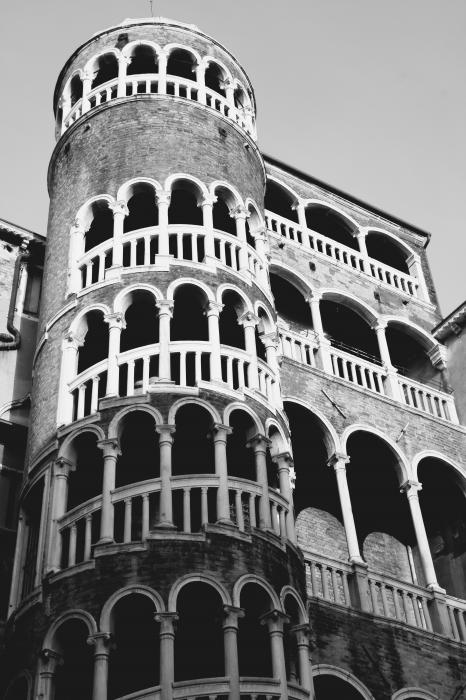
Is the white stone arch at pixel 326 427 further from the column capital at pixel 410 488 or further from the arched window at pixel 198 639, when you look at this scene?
the arched window at pixel 198 639

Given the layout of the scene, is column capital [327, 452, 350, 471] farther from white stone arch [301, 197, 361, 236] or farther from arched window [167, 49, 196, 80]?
arched window [167, 49, 196, 80]

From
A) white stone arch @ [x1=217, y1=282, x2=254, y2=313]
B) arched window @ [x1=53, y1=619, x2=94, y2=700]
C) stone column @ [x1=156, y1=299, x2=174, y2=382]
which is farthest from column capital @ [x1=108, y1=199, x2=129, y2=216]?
arched window @ [x1=53, y1=619, x2=94, y2=700]

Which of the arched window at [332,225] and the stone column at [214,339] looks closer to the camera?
the stone column at [214,339]

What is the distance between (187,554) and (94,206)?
897 centimetres

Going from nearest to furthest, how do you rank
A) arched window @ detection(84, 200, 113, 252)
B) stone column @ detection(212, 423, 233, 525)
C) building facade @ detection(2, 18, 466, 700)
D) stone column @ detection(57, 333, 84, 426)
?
building facade @ detection(2, 18, 466, 700)
stone column @ detection(212, 423, 233, 525)
stone column @ detection(57, 333, 84, 426)
arched window @ detection(84, 200, 113, 252)

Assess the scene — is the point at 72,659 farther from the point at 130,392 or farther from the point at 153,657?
the point at 130,392

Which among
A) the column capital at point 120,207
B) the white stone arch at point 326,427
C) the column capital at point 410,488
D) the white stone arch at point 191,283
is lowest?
the column capital at point 410,488

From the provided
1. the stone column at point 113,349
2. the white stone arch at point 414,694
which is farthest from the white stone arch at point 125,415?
the white stone arch at point 414,694

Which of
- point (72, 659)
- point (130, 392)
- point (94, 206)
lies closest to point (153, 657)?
point (72, 659)

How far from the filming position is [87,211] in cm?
2141

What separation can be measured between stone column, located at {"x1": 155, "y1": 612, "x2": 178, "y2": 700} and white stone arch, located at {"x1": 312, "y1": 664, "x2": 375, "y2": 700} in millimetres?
3499

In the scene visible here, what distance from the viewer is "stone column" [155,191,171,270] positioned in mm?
19531

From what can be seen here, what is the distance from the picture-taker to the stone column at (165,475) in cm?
1576

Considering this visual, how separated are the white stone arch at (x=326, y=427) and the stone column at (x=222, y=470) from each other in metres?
4.00
